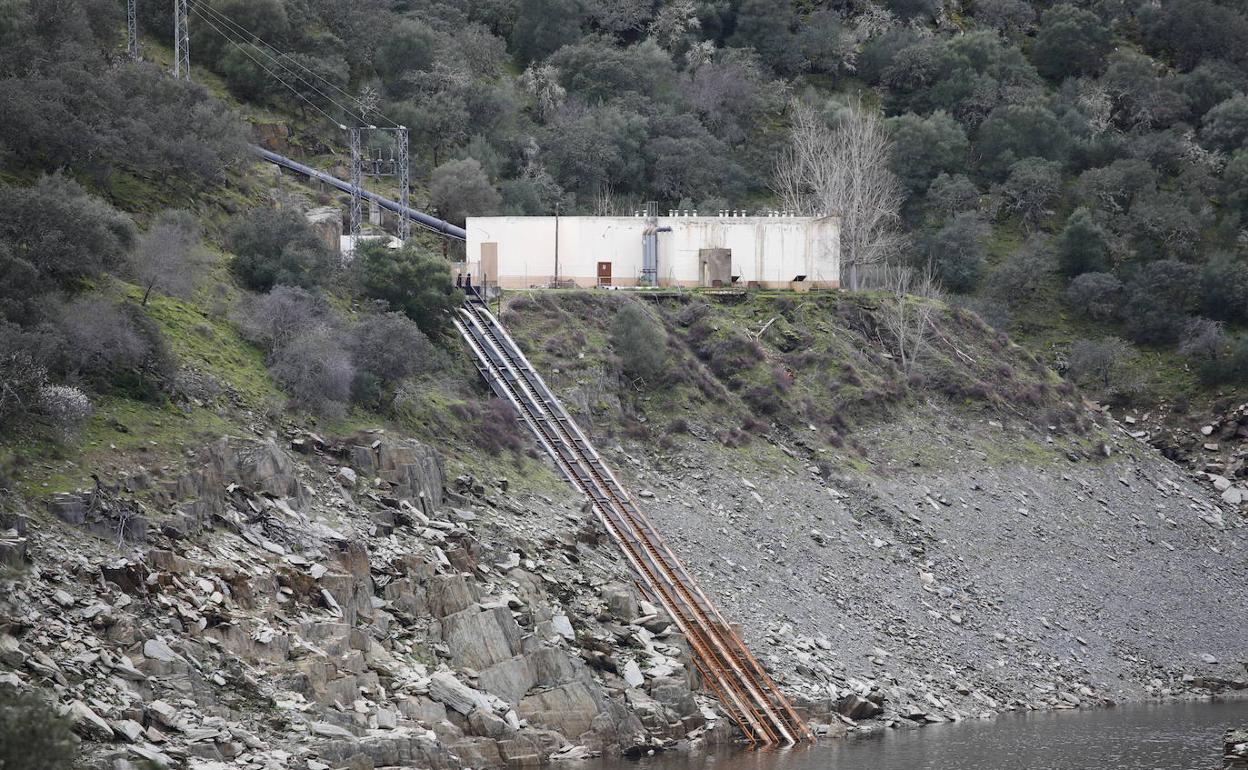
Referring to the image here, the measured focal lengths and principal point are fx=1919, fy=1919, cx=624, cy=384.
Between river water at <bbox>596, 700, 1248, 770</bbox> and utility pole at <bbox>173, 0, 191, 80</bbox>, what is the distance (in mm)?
44089

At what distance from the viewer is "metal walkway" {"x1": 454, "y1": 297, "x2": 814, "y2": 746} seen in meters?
55.1

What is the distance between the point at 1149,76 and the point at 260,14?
5991 cm

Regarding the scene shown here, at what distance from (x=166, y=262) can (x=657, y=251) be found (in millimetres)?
27300

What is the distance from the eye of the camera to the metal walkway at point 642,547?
181ft

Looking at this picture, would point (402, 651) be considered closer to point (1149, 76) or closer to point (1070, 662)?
point (1070, 662)

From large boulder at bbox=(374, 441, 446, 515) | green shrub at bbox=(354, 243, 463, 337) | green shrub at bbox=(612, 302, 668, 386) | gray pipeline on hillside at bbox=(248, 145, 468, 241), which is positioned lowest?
large boulder at bbox=(374, 441, 446, 515)

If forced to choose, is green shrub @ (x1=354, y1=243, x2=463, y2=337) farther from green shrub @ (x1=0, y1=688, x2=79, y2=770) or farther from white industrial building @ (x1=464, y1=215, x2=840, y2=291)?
green shrub @ (x1=0, y1=688, x2=79, y2=770)

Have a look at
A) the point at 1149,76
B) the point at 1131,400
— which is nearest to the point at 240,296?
the point at 1131,400

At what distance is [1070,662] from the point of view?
65562 mm

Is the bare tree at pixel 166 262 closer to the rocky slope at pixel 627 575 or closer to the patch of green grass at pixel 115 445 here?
the patch of green grass at pixel 115 445

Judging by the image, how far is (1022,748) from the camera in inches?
2084

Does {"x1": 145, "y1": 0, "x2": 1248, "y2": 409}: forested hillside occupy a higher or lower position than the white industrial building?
higher

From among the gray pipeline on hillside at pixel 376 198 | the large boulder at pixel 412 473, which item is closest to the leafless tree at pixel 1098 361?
the gray pipeline on hillside at pixel 376 198

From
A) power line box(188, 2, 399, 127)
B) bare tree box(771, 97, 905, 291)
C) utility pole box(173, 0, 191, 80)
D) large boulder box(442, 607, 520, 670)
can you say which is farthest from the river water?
power line box(188, 2, 399, 127)
